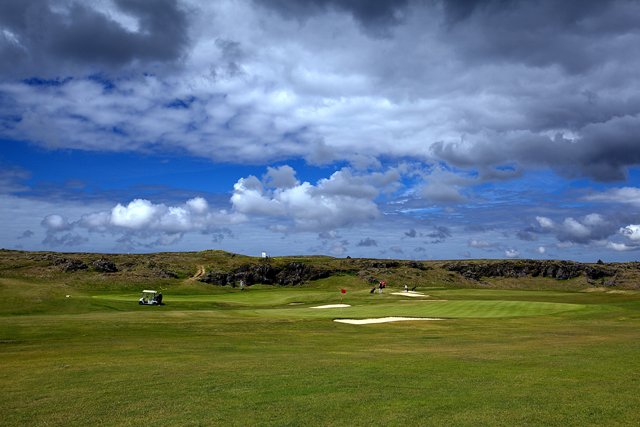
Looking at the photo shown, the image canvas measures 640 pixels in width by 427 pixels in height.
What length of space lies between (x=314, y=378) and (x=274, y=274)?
11100 cm

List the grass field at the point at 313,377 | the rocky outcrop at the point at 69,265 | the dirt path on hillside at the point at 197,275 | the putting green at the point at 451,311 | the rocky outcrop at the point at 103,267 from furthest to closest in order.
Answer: the dirt path on hillside at the point at 197,275 < the rocky outcrop at the point at 103,267 < the rocky outcrop at the point at 69,265 < the putting green at the point at 451,311 < the grass field at the point at 313,377

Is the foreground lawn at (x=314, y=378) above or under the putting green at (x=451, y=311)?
above

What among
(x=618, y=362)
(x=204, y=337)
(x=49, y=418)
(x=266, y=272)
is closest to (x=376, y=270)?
(x=266, y=272)

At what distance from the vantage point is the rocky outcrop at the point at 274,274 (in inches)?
4572

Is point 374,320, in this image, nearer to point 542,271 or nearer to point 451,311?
point 451,311

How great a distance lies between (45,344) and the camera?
2380 centimetres

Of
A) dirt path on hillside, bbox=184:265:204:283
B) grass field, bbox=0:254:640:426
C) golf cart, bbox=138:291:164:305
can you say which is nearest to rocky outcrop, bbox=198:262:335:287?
dirt path on hillside, bbox=184:265:204:283

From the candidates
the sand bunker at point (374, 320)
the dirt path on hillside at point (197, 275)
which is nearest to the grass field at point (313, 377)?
the sand bunker at point (374, 320)

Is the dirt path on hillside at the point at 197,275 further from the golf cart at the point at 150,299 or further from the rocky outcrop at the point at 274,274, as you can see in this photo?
the golf cart at the point at 150,299

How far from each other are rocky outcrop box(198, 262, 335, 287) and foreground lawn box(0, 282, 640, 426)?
85.6 m

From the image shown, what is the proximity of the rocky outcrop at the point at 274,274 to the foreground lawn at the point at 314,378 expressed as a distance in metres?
85.6

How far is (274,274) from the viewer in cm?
12400

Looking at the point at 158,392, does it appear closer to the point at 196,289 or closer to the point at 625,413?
the point at 625,413

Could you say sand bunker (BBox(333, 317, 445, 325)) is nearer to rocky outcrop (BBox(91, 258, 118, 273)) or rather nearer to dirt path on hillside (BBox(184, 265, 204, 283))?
dirt path on hillside (BBox(184, 265, 204, 283))
